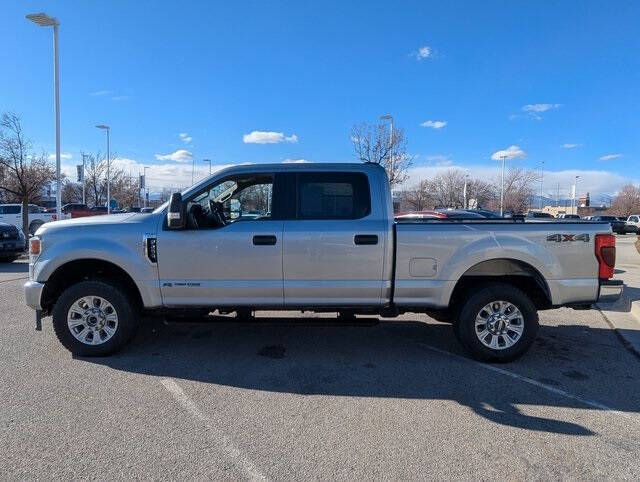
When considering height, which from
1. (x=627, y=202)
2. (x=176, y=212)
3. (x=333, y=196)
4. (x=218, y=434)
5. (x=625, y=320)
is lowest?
(x=218, y=434)

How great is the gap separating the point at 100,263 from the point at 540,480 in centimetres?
453

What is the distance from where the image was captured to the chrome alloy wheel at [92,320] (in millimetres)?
4777

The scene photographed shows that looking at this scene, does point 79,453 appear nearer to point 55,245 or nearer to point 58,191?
point 55,245

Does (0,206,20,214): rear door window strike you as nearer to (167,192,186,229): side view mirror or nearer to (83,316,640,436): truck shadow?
(83,316,640,436): truck shadow

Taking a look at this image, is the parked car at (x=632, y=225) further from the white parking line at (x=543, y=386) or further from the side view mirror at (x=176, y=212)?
the side view mirror at (x=176, y=212)

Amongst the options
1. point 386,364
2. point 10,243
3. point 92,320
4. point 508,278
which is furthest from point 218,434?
point 10,243

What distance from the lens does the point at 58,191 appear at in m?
18.7

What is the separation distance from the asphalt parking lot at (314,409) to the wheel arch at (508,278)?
0.68 meters

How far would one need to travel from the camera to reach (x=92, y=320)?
4812mm

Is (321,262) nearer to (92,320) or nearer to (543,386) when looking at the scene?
(543,386)

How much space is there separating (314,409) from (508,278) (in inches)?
106

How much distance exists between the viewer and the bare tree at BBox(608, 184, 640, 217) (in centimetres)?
7610

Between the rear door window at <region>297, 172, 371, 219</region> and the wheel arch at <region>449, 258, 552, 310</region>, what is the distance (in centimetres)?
135

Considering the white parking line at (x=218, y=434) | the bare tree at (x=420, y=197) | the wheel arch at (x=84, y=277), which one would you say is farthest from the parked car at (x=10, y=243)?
the bare tree at (x=420, y=197)
